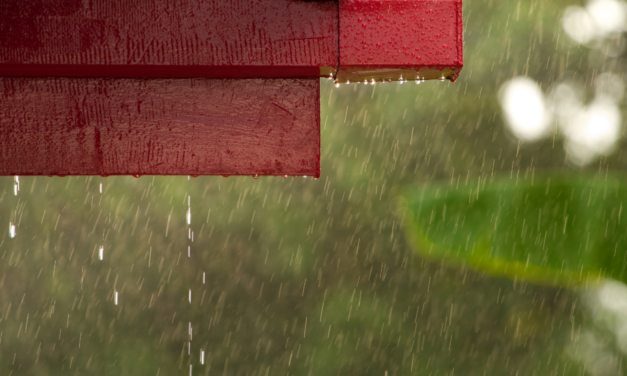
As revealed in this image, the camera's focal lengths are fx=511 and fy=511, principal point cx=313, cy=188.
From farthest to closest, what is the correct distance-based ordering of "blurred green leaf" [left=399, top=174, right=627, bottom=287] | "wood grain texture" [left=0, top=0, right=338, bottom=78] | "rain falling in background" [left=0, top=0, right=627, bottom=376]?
1. "rain falling in background" [left=0, top=0, right=627, bottom=376]
2. "blurred green leaf" [left=399, top=174, right=627, bottom=287]
3. "wood grain texture" [left=0, top=0, right=338, bottom=78]

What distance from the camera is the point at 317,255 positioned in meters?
7.95

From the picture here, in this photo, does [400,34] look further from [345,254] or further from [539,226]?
[345,254]

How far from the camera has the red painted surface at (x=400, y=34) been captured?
0.83 m

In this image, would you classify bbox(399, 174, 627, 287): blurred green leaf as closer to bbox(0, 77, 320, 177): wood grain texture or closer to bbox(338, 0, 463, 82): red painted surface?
bbox(338, 0, 463, 82): red painted surface

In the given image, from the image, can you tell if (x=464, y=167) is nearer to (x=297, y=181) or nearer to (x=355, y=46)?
(x=297, y=181)

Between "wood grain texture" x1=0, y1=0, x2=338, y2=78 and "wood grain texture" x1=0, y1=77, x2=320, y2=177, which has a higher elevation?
"wood grain texture" x1=0, y1=0, x2=338, y2=78

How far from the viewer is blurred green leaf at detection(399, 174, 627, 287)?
1.36 meters

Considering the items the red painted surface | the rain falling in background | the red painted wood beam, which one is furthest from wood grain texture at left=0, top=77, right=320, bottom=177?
the rain falling in background

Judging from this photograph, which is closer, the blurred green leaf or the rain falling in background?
the blurred green leaf

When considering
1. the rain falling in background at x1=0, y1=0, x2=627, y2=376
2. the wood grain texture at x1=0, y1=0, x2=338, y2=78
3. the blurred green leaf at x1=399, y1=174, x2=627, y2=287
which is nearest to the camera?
the wood grain texture at x1=0, y1=0, x2=338, y2=78

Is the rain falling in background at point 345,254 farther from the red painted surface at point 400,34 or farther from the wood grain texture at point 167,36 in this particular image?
the red painted surface at point 400,34

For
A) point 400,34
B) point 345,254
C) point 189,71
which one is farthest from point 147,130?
point 345,254

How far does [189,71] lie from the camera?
0.84 metres

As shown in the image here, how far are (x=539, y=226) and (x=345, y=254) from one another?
6.77 metres
